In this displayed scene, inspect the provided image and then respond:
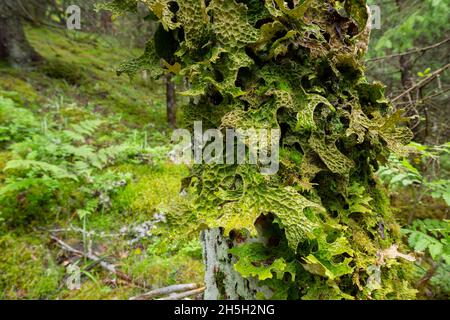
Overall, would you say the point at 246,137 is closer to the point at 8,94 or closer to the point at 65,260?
the point at 65,260

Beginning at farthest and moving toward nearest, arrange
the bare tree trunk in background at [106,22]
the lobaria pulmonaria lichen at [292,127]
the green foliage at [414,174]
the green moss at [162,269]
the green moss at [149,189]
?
the bare tree trunk in background at [106,22], the green moss at [149,189], the green moss at [162,269], the green foliage at [414,174], the lobaria pulmonaria lichen at [292,127]

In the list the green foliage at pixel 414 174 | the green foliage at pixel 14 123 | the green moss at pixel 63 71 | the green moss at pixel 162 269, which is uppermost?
the green moss at pixel 63 71

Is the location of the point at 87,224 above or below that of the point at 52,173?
below

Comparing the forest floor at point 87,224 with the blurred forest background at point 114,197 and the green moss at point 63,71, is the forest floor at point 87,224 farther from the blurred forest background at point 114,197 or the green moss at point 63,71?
→ the green moss at point 63,71

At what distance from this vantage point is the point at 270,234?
3.34 ft

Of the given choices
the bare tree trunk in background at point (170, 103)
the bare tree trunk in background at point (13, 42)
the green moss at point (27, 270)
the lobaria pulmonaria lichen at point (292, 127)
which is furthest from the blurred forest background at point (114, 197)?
the bare tree trunk in background at point (170, 103)

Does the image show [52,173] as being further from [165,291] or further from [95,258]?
[165,291]

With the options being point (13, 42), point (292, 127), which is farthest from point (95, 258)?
point (13, 42)

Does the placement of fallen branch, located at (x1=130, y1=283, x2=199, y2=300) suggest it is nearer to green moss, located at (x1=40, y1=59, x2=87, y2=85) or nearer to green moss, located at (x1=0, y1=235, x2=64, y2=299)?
green moss, located at (x1=0, y1=235, x2=64, y2=299)

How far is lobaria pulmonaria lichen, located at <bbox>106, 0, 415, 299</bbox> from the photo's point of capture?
938 millimetres

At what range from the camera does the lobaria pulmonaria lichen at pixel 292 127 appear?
94 centimetres

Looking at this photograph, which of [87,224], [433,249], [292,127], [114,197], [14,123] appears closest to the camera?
[292,127]

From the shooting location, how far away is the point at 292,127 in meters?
1.07
